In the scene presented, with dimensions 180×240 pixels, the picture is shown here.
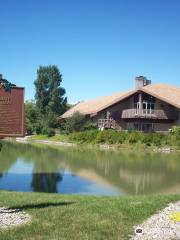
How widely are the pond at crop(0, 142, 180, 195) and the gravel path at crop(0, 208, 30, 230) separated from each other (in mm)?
5512

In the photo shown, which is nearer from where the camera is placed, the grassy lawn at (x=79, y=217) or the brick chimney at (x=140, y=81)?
the grassy lawn at (x=79, y=217)

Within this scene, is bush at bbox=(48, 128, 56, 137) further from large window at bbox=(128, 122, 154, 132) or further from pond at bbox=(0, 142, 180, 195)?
pond at bbox=(0, 142, 180, 195)

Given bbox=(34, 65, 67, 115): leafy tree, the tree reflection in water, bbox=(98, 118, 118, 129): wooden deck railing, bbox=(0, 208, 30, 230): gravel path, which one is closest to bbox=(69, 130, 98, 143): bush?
bbox=(98, 118, 118, 129): wooden deck railing

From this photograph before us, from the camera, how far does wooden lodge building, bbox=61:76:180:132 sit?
4412 centimetres

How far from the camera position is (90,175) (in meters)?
19.2

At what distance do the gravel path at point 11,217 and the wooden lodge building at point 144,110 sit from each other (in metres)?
34.7

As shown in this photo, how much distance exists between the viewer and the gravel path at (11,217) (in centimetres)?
762

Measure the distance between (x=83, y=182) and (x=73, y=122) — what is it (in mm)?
31696

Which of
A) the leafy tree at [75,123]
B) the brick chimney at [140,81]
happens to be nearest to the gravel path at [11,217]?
the leafy tree at [75,123]

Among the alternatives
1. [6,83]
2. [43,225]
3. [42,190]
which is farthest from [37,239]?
[42,190]

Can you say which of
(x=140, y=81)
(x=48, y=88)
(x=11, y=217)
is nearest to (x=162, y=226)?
(x=11, y=217)

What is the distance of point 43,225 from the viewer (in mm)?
7531

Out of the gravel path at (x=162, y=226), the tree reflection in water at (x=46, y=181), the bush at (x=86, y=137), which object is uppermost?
the bush at (x=86, y=137)

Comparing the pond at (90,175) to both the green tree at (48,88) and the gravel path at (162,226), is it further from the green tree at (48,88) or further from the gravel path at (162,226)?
the green tree at (48,88)
